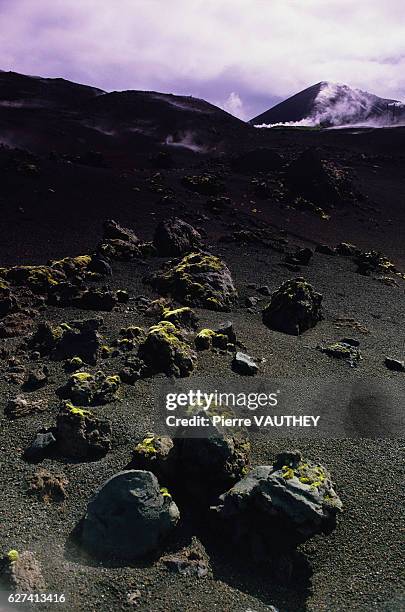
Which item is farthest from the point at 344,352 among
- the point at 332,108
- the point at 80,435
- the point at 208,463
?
the point at 332,108

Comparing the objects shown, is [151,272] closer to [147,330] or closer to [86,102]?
[147,330]

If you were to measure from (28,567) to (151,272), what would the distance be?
13.5 meters

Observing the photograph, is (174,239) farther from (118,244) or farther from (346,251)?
(346,251)

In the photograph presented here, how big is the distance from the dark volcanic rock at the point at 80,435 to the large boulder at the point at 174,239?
43.7ft

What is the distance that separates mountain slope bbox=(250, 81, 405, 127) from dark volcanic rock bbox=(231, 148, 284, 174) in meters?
77.9

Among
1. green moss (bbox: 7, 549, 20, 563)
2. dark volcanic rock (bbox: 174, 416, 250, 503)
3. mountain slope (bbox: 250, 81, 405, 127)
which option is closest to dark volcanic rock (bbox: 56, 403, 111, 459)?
dark volcanic rock (bbox: 174, 416, 250, 503)

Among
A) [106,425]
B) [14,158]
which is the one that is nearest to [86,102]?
[14,158]

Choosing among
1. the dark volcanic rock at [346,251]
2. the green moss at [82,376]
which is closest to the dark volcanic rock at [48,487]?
the green moss at [82,376]

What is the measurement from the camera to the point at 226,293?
1689 cm

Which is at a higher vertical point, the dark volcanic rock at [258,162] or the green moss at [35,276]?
the dark volcanic rock at [258,162]

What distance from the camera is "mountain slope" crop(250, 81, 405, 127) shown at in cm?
11975

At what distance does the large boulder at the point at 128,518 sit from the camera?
690 centimetres

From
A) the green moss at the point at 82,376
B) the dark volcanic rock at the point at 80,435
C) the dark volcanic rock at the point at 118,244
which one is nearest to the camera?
the dark volcanic rock at the point at 80,435

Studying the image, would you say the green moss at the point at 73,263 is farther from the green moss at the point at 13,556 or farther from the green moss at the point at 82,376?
the green moss at the point at 13,556
